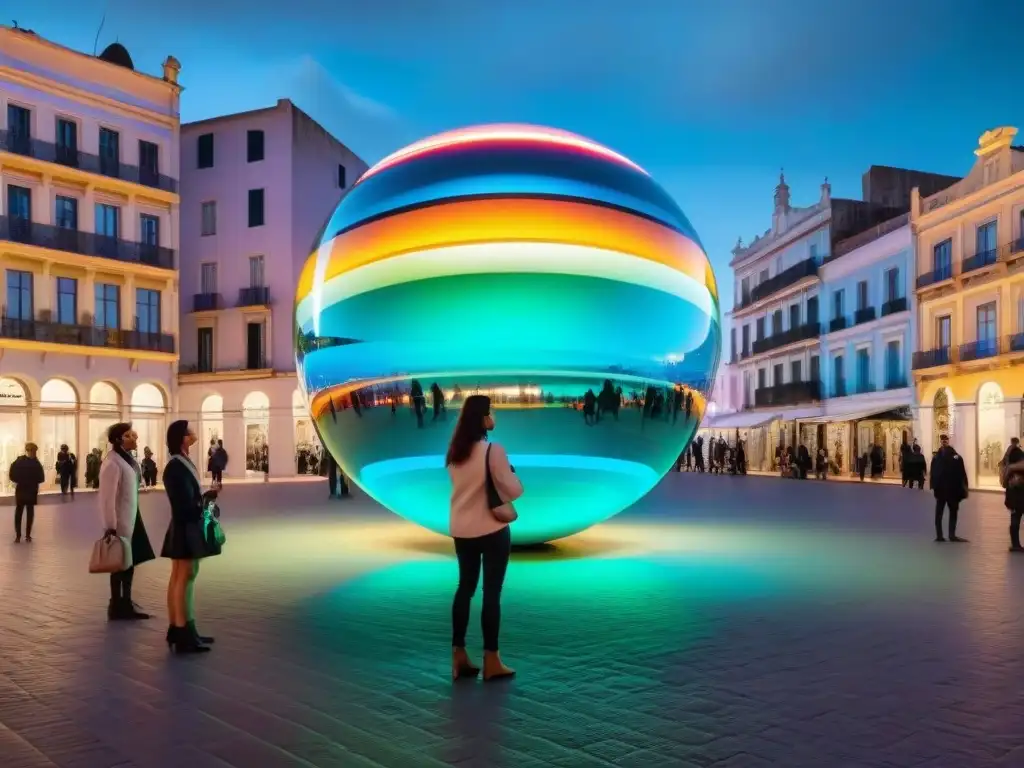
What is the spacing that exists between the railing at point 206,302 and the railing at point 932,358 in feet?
88.3

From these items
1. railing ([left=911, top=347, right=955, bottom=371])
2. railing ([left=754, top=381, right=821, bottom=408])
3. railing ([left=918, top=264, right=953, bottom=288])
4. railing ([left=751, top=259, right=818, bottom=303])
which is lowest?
railing ([left=754, top=381, right=821, bottom=408])

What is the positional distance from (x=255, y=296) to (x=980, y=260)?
26480 mm

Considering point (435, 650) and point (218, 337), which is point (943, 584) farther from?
point (218, 337)

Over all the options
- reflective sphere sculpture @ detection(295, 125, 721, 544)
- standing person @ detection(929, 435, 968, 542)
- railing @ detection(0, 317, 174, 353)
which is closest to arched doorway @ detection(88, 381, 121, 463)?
railing @ detection(0, 317, 174, 353)

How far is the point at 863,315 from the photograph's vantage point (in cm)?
4059

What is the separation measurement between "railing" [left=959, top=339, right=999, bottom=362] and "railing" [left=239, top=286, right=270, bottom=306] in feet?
83.9

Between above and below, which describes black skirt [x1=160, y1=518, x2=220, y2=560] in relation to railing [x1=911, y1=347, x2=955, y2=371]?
below

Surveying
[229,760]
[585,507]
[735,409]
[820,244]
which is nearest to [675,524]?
[585,507]

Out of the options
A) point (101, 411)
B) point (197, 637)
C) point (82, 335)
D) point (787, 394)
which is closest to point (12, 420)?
point (101, 411)

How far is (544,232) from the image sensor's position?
8.69 m

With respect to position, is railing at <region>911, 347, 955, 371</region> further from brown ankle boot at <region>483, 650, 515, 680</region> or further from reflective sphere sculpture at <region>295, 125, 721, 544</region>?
brown ankle boot at <region>483, 650, 515, 680</region>

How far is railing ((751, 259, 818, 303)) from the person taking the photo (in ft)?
147

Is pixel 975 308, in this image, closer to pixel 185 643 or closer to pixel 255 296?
pixel 255 296

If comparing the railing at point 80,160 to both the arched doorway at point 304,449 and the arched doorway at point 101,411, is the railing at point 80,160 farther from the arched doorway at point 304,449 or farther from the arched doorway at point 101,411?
the arched doorway at point 304,449
